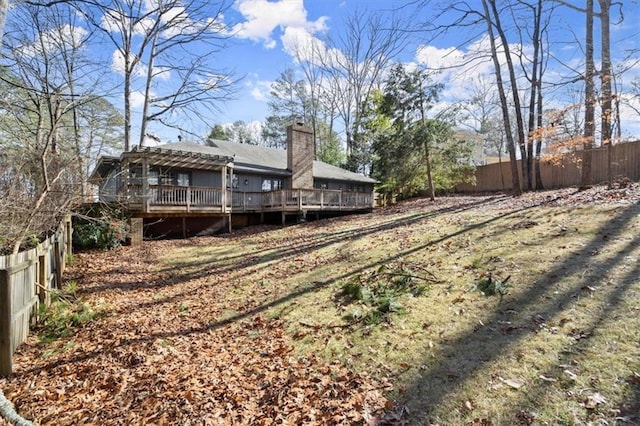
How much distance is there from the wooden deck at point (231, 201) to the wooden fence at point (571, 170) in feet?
31.4

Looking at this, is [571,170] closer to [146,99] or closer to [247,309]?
[247,309]

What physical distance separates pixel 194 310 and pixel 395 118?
58.9 ft

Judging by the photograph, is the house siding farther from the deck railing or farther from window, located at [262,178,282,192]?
window, located at [262,178,282,192]

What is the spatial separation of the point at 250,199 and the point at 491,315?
14488 millimetres

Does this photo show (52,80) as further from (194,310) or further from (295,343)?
(295,343)

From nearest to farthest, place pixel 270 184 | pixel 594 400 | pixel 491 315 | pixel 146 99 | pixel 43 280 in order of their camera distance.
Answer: pixel 594 400, pixel 491 315, pixel 43 280, pixel 146 99, pixel 270 184

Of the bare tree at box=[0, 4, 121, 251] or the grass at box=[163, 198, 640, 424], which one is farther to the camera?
the bare tree at box=[0, 4, 121, 251]

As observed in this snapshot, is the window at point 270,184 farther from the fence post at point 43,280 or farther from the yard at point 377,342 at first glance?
the fence post at point 43,280

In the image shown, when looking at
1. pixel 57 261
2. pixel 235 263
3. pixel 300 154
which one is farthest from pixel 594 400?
pixel 300 154

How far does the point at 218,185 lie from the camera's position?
17.5 meters

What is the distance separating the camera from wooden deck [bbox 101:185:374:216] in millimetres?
13078

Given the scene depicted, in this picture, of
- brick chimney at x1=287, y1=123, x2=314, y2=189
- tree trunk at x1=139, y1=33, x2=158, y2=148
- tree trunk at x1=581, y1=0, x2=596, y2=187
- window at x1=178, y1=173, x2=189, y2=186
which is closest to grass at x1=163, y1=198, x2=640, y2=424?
tree trunk at x1=581, y1=0, x2=596, y2=187

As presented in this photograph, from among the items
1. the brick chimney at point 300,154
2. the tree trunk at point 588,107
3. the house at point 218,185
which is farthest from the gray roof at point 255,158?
the tree trunk at point 588,107

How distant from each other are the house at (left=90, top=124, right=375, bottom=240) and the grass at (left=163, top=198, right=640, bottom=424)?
582 cm
